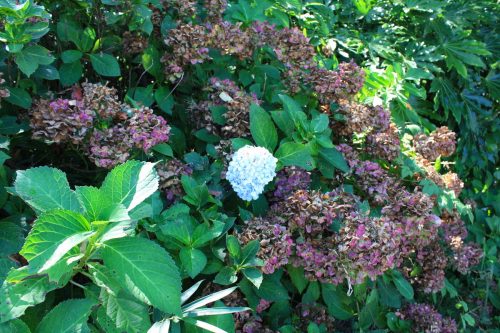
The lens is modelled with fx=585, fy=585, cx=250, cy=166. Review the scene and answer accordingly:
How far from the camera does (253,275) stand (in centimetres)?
143

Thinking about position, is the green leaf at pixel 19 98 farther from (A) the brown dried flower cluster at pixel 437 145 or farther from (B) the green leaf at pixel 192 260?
(A) the brown dried flower cluster at pixel 437 145

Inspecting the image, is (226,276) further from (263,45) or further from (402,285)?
(263,45)

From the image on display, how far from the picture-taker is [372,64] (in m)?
2.74

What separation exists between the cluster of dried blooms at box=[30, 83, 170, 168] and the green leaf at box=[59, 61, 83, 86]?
0.17 m

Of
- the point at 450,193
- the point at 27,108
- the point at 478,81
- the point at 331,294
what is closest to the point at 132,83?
the point at 27,108

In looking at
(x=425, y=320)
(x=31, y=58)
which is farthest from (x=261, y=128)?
(x=425, y=320)

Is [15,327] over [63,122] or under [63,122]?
under

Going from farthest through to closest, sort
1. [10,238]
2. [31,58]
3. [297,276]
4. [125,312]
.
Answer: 1. [297,276]
2. [31,58]
3. [10,238]
4. [125,312]

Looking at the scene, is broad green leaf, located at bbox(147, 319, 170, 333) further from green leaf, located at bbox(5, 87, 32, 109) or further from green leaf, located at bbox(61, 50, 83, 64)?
green leaf, located at bbox(61, 50, 83, 64)

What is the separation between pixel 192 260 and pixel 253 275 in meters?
0.16

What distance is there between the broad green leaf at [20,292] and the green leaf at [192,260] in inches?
12.7

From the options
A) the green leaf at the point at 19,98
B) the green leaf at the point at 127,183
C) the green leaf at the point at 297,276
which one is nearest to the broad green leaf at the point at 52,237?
the green leaf at the point at 127,183

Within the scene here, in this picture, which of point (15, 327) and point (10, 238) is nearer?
point (15, 327)

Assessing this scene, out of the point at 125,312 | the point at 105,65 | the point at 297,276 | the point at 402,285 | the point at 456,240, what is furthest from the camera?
the point at 456,240
